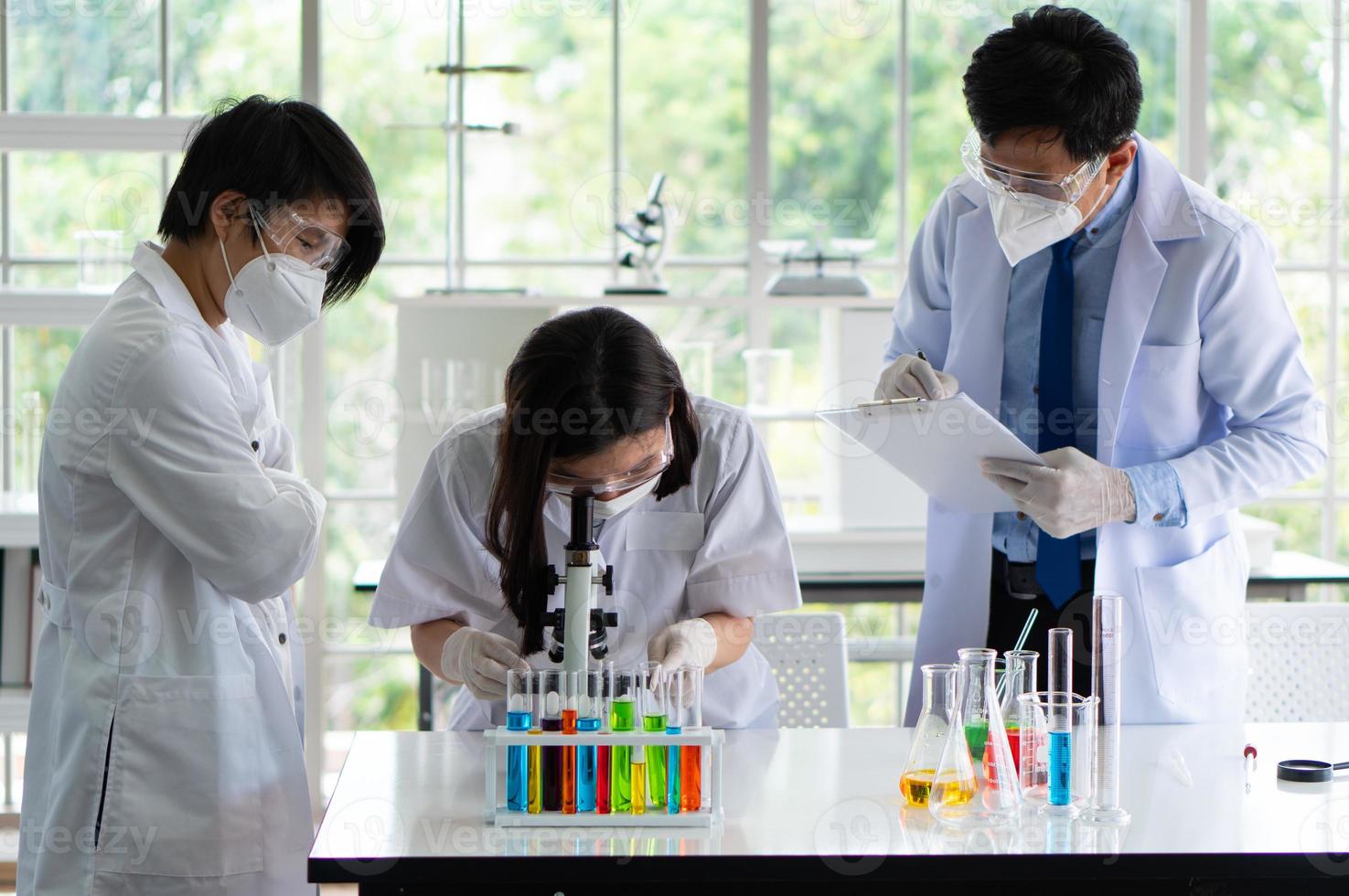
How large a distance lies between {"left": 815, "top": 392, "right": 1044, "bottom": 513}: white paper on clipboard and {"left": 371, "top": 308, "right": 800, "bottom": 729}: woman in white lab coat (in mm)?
183

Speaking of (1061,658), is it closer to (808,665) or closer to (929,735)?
(929,735)

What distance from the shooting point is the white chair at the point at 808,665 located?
2.42 meters

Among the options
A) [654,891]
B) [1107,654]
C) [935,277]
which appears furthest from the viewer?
[935,277]

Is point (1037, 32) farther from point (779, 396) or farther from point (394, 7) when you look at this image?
point (394, 7)

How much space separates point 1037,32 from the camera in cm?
190

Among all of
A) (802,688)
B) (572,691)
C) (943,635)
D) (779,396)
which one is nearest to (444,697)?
(779,396)

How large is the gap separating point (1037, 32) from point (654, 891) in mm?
1324

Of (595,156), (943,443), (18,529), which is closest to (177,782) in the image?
(943,443)

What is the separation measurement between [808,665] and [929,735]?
85 cm

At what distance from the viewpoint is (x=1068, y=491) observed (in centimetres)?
190

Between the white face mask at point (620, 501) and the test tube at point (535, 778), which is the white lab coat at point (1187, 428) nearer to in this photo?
the white face mask at point (620, 501)

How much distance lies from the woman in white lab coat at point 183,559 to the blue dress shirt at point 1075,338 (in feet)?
3.54

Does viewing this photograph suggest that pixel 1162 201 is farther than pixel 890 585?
No

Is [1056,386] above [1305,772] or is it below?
above
